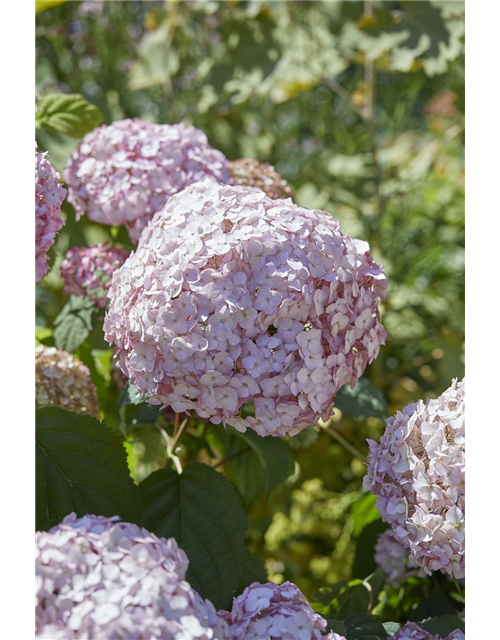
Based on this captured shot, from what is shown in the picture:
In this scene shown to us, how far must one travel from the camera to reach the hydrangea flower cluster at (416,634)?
619mm

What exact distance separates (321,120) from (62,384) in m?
1.80

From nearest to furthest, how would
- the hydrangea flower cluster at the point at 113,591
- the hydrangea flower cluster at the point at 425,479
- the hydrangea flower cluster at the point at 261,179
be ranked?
the hydrangea flower cluster at the point at 113,591 < the hydrangea flower cluster at the point at 425,479 < the hydrangea flower cluster at the point at 261,179

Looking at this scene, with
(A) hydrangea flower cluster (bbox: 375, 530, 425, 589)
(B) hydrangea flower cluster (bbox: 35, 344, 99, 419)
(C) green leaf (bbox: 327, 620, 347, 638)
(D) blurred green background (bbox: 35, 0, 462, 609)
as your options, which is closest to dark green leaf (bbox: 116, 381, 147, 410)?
(B) hydrangea flower cluster (bbox: 35, 344, 99, 419)

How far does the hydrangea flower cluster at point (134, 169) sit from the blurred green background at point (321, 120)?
37 centimetres

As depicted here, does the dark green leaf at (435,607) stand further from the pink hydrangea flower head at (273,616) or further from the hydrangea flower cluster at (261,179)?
the hydrangea flower cluster at (261,179)

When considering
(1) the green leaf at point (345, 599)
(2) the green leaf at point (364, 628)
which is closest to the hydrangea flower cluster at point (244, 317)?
(2) the green leaf at point (364, 628)

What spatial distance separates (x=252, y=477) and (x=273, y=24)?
130cm

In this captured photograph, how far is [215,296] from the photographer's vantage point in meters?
0.60

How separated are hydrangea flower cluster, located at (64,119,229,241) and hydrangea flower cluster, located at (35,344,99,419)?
16 cm

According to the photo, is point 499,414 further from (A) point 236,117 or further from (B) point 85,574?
(A) point 236,117

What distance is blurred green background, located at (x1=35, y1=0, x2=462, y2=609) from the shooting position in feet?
5.55

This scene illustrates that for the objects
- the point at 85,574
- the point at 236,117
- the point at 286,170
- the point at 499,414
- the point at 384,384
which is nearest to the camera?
the point at 85,574

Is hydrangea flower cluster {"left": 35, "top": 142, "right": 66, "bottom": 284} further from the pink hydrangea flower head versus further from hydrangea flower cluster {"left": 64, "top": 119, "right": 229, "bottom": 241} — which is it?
the pink hydrangea flower head
